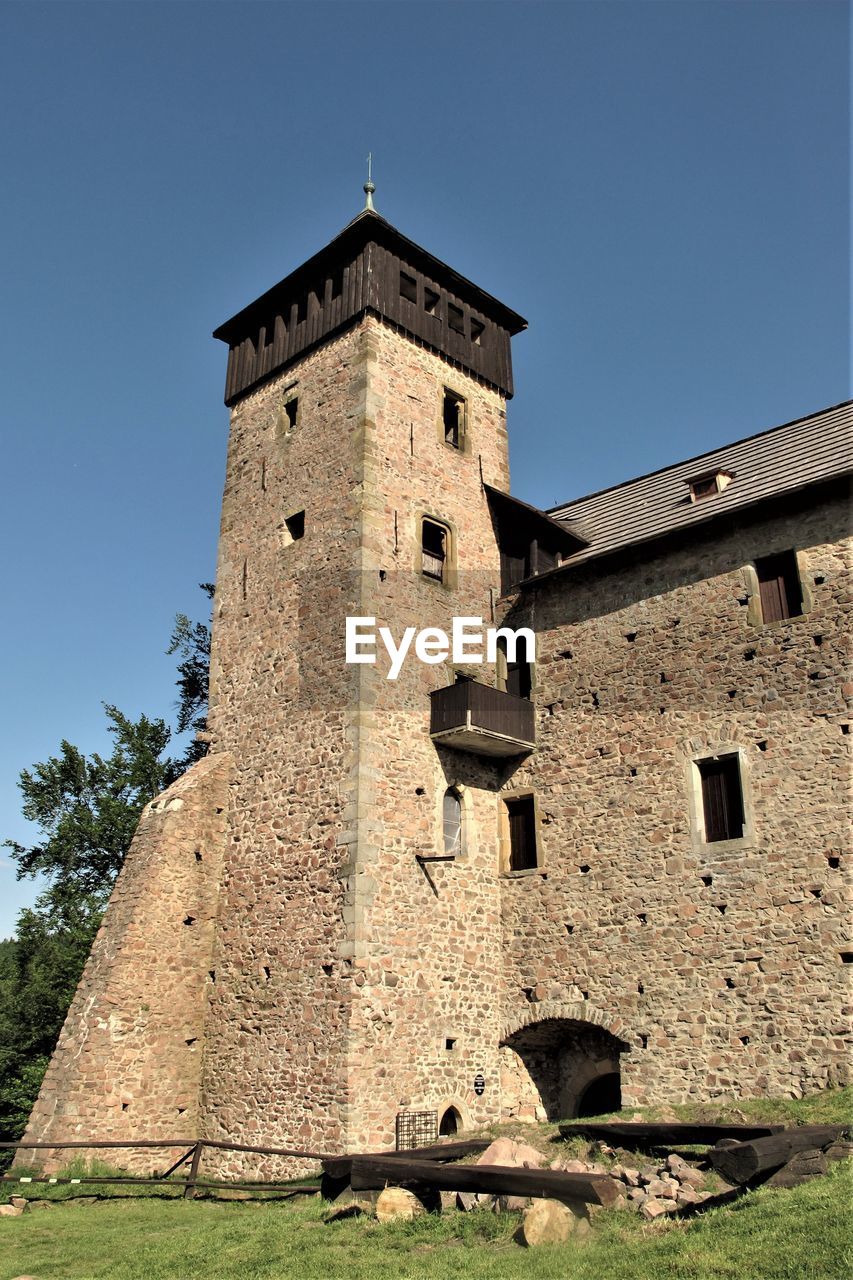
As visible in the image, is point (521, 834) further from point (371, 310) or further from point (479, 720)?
point (371, 310)

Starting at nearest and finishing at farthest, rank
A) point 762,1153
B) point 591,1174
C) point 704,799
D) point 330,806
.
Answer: point 762,1153 < point 591,1174 < point 704,799 < point 330,806

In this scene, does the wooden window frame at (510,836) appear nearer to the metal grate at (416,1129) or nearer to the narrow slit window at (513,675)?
the narrow slit window at (513,675)

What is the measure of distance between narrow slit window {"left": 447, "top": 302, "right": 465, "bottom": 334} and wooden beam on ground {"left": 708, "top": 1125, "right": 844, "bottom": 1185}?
16688 mm

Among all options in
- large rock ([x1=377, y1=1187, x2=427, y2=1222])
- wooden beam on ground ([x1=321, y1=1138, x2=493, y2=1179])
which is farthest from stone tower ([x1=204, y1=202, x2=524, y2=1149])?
large rock ([x1=377, y1=1187, x2=427, y2=1222])

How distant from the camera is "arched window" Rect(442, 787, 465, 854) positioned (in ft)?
57.7

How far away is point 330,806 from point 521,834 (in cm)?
382

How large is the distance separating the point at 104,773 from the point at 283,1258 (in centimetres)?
2026

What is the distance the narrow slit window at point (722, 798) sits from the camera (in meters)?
15.3

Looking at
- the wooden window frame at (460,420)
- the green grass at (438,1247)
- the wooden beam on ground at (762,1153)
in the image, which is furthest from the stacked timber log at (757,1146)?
the wooden window frame at (460,420)

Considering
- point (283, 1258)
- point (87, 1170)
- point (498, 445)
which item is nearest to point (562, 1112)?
point (87, 1170)

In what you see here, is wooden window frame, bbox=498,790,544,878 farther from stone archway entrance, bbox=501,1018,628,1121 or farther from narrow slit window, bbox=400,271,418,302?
narrow slit window, bbox=400,271,418,302

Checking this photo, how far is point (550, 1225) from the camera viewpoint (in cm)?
858

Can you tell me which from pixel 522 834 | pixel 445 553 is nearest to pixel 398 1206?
pixel 522 834
